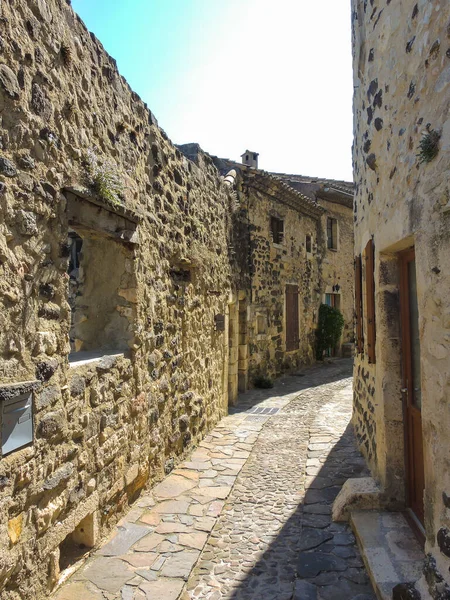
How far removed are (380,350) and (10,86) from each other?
296cm

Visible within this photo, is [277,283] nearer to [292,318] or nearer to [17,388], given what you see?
[292,318]

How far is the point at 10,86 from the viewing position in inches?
89.4

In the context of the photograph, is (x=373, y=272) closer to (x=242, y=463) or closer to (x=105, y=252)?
(x=105, y=252)

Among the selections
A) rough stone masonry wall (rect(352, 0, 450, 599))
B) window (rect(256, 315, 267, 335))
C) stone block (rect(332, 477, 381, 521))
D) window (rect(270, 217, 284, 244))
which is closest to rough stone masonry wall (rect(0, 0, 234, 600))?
stone block (rect(332, 477, 381, 521))

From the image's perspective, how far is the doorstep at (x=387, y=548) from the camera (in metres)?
2.54

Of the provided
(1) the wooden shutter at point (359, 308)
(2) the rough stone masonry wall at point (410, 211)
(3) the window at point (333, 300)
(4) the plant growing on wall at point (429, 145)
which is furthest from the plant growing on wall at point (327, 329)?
(4) the plant growing on wall at point (429, 145)

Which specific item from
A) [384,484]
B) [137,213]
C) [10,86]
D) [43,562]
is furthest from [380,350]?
[10,86]

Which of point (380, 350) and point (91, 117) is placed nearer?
point (91, 117)

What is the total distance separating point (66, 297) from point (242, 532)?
90.1 inches

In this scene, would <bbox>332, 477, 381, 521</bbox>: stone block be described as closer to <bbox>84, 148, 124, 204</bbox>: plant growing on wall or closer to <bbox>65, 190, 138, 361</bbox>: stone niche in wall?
<bbox>65, 190, 138, 361</bbox>: stone niche in wall

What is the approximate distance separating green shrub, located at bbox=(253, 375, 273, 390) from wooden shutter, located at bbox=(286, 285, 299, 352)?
5.24 ft

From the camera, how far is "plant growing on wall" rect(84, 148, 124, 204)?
305cm

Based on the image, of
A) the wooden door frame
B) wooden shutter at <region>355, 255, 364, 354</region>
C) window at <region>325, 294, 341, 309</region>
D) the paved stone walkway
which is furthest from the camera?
window at <region>325, 294, 341, 309</region>

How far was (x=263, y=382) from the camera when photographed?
381 inches
